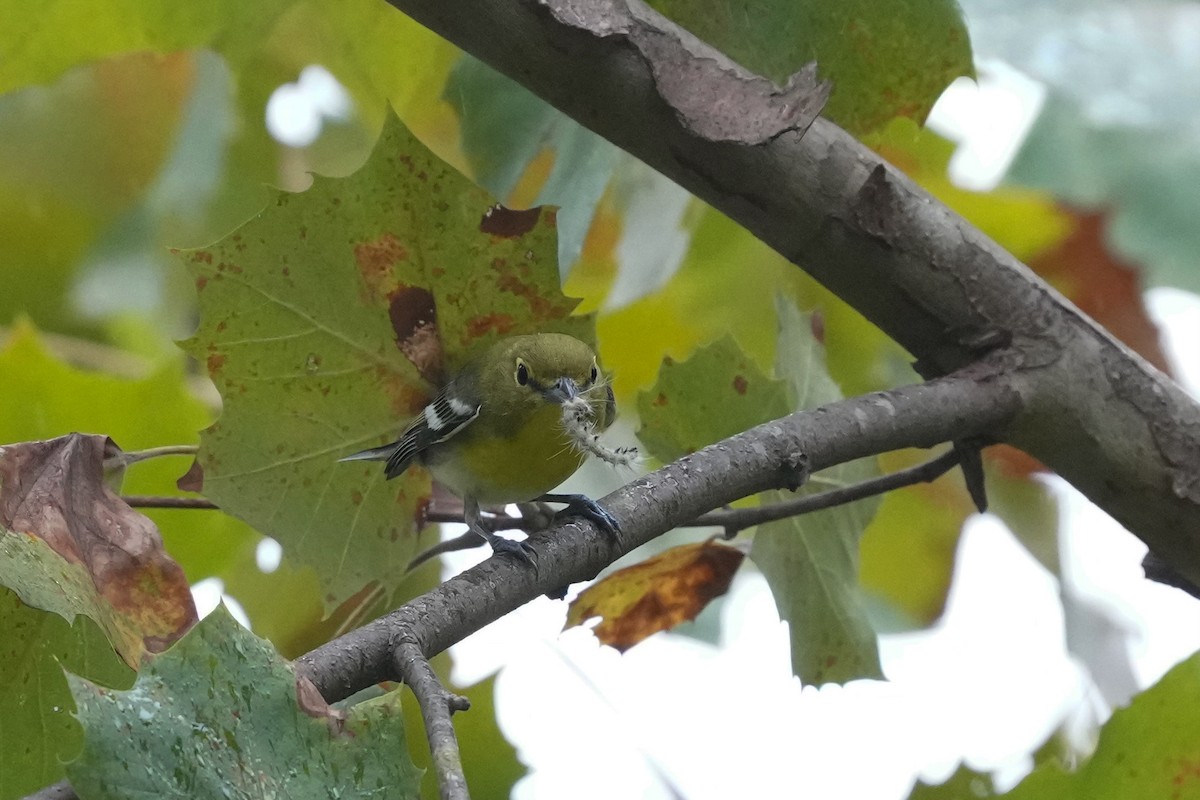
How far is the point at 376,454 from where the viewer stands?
1430 mm

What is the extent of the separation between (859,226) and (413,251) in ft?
1.52

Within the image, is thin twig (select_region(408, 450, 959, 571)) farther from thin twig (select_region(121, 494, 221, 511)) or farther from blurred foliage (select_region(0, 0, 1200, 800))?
thin twig (select_region(121, 494, 221, 511))

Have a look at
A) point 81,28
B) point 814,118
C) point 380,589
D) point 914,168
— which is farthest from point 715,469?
point 914,168

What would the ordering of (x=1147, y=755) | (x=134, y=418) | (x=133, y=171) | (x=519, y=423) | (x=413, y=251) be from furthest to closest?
(x=133, y=171)
(x=519, y=423)
(x=134, y=418)
(x=413, y=251)
(x=1147, y=755)

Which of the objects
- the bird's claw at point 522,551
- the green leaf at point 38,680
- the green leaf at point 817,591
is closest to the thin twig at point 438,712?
the bird's claw at point 522,551

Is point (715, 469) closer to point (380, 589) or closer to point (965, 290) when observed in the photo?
point (965, 290)

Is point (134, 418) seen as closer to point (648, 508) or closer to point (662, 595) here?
point (662, 595)

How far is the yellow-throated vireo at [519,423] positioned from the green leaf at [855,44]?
0.44m

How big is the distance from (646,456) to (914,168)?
2.63 feet

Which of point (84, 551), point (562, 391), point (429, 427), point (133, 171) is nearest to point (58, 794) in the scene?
point (84, 551)

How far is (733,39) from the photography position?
133cm

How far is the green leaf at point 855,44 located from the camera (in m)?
1.28

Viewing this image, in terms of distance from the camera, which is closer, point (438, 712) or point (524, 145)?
point (438, 712)

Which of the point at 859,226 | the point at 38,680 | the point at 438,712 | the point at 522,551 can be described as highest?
the point at 859,226
